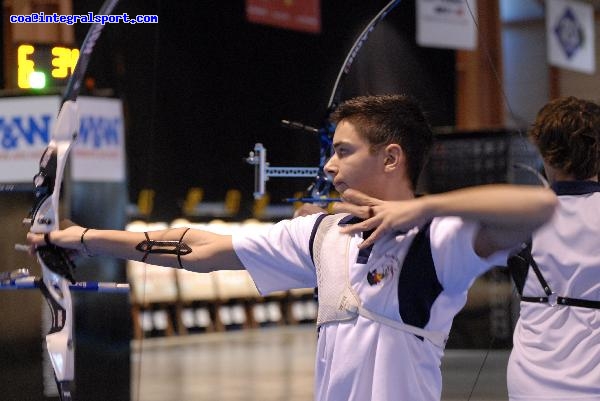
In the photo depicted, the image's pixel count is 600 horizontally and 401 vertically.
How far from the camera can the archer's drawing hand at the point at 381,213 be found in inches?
77.8

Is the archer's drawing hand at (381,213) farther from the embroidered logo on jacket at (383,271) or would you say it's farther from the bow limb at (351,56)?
the bow limb at (351,56)

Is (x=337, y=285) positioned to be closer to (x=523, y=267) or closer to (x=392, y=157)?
(x=392, y=157)

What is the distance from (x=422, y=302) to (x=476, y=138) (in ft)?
12.2

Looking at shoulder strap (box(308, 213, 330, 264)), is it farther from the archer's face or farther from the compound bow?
the compound bow

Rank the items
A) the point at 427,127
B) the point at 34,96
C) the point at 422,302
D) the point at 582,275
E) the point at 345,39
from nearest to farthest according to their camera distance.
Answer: the point at 422,302 < the point at 427,127 < the point at 582,275 < the point at 345,39 < the point at 34,96

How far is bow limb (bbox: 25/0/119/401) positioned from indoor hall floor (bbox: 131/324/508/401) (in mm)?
1515

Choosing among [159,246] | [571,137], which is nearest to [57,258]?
[159,246]

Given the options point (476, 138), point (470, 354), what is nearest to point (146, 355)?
point (476, 138)

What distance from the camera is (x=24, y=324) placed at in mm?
5016

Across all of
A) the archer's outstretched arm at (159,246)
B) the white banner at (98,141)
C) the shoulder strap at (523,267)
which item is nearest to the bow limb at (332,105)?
the shoulder strap at (523,267)

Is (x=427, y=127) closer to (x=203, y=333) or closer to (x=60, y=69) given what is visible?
(x=60, y=69)

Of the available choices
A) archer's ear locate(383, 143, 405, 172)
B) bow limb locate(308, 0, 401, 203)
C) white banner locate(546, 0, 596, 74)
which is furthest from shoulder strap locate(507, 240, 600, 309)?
white banner locate(546, 0, 596, 74)

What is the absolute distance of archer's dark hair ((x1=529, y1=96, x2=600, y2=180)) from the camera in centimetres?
312

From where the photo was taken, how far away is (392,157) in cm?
234
